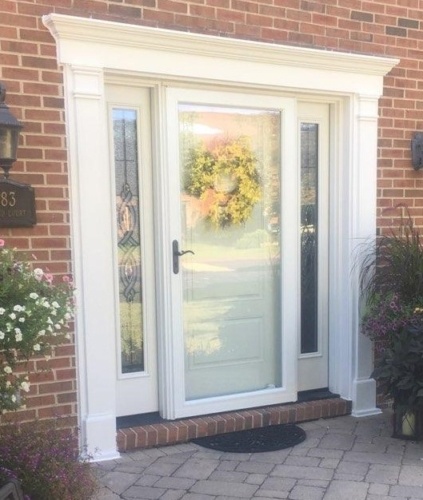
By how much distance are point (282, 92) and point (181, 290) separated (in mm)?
1527

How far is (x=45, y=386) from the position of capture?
3.46 metres

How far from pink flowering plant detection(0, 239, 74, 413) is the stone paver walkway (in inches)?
37.3

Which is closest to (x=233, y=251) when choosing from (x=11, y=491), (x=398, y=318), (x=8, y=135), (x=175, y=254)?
(x=175, y=254)

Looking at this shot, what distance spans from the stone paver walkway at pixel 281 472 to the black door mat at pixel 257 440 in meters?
0.07

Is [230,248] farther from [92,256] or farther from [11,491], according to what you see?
[11,491]

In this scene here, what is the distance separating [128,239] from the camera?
3875 millimetres

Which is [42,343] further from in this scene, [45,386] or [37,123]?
[37,123]

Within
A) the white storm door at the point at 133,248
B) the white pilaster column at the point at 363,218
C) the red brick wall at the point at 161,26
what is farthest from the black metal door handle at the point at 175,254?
the white pilaster column at the point at 363,218

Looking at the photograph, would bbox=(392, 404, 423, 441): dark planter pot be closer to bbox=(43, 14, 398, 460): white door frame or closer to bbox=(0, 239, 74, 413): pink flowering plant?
bbox=(43, 14, 398, 460): white door frame

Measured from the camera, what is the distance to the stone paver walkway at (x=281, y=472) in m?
3.22

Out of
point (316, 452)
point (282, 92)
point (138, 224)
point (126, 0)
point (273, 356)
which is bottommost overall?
point (316, 452)

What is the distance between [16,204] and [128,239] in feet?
2.67

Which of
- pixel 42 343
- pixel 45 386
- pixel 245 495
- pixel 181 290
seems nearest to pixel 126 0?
pixel 181 290

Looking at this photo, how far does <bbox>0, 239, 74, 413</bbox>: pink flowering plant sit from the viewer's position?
98.2 inches
